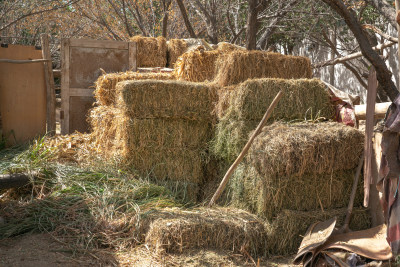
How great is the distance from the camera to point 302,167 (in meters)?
4.97

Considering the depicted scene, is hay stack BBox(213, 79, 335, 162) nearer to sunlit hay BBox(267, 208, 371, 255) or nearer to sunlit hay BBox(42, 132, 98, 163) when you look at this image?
sunlit hay BBox(267, 208, 371, 255)

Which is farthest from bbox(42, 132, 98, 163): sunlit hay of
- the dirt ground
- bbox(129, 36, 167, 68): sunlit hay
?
bbox(129, 36, 167, 68): sunlit hay

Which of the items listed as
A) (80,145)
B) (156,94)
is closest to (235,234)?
(156,94)

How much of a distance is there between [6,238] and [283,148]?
9.80 ft

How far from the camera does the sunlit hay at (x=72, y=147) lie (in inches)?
266

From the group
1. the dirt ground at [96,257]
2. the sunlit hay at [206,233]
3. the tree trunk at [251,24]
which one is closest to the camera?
the dirt ground at [96,257]

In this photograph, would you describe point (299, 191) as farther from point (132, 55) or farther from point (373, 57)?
point (132, 55)

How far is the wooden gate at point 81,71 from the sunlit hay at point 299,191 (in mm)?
3740

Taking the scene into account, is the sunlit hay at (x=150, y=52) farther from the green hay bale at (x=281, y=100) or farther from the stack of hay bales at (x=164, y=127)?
the green hay bale at (x=281, y=100)

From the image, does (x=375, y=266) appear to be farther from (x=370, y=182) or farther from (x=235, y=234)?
(x=235, y=234)

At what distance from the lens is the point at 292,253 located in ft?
16.7

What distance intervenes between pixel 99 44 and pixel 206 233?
4.46 m

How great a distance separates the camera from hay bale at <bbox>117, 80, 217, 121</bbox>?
6070mm

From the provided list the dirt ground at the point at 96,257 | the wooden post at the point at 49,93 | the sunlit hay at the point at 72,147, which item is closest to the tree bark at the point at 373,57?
the dirt ground at the point at 96,257
